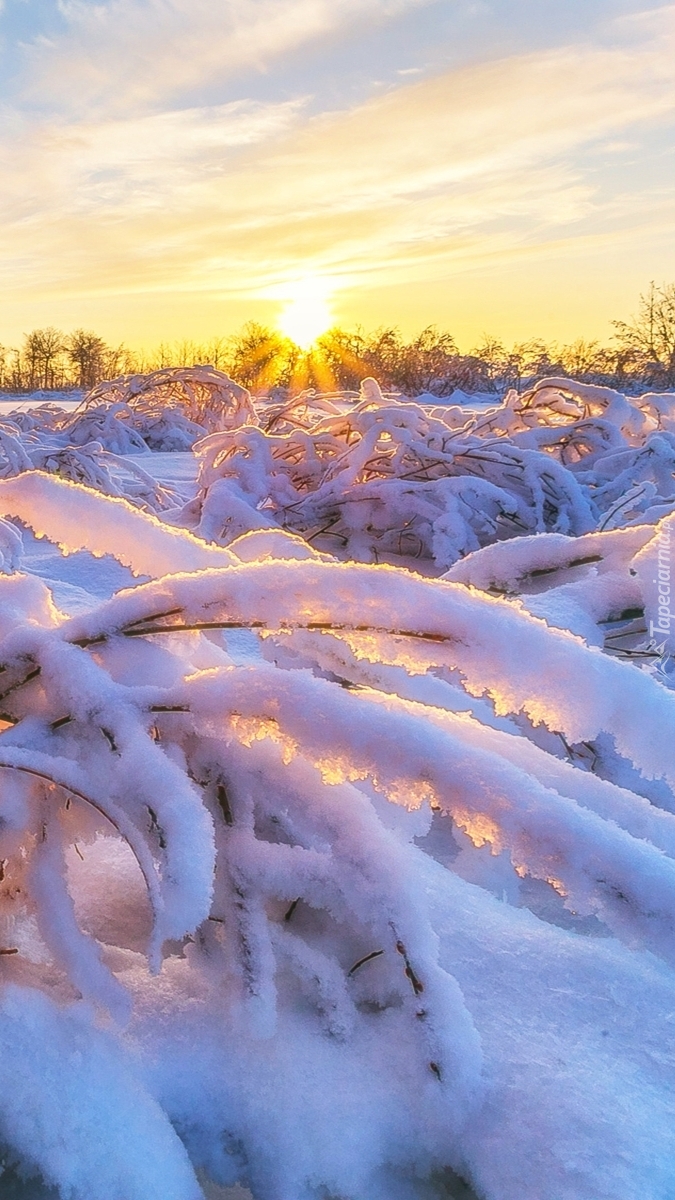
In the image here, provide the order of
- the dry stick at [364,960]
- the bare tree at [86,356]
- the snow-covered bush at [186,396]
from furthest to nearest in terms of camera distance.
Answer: the bare tree at [86,356], the snow-covered bush at [186,396], the dry stick at [364,960]

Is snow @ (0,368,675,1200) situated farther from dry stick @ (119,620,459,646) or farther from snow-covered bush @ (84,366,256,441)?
snow-covered bush @ (84,366,256,441)

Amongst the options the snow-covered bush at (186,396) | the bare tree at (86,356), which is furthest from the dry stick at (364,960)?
the bare tree at (86,356)

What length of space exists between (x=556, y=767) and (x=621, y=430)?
295 cm

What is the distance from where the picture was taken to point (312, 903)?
0.70 metres

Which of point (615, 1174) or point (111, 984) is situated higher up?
point (111, 984)

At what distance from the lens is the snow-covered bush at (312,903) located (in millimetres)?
566

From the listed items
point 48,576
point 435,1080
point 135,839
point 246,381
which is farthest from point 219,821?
point 246,381

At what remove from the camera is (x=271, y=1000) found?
66 cm

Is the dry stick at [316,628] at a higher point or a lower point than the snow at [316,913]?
higher

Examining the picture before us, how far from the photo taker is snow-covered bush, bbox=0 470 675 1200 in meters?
0.57

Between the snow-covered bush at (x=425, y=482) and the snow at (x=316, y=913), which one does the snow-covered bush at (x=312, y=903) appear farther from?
the snow-covered bush at (x=425, y=482)

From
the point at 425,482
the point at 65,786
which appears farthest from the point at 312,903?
the point at 425,482

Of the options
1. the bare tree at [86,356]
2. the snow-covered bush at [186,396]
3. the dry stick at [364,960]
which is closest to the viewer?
the dry stick at [364,960]

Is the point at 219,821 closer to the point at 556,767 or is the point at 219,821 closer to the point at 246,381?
the point at 556,767
